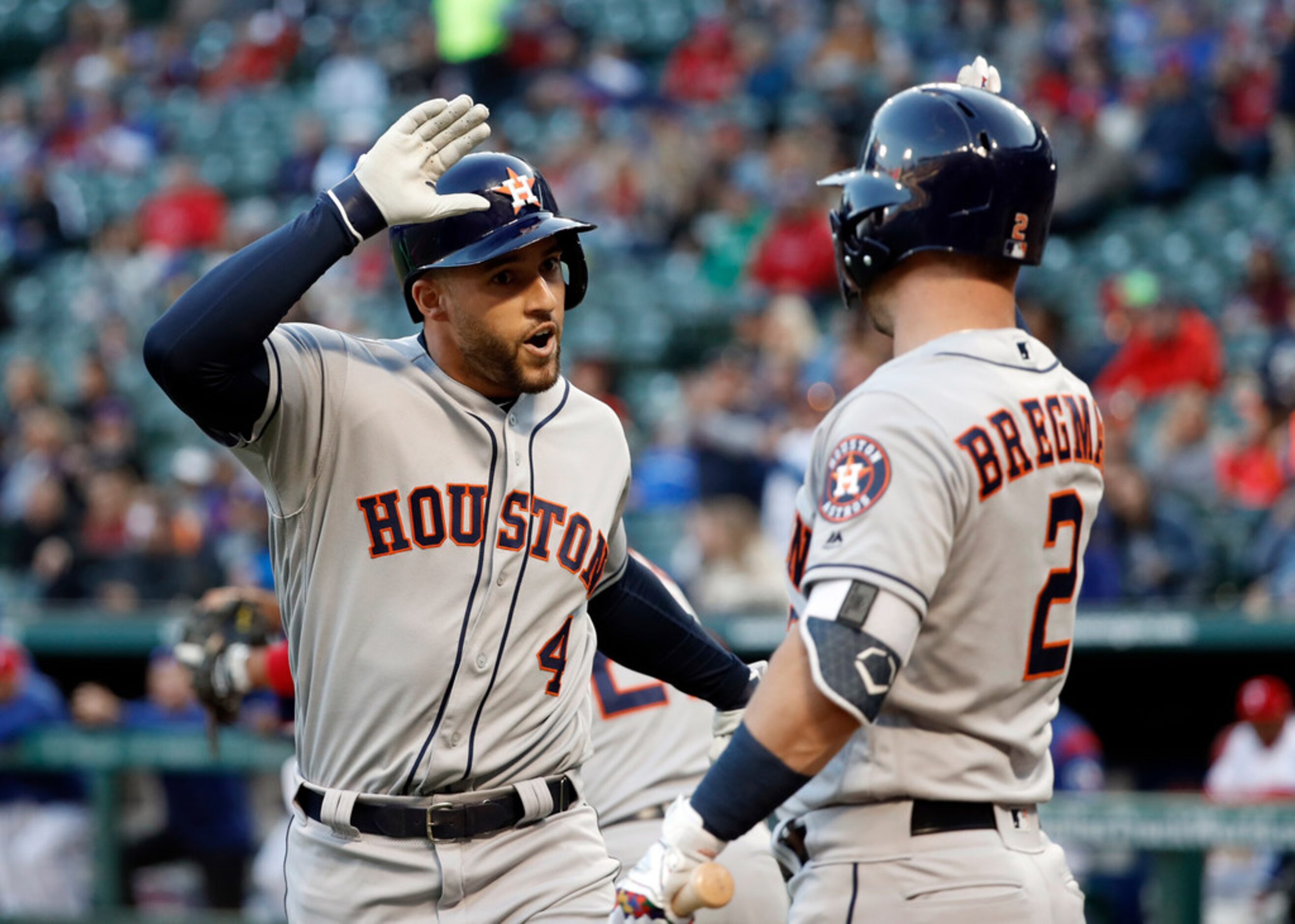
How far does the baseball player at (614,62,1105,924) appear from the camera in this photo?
7.32 ft

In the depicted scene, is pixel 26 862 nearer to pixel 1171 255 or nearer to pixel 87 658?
pixel 87 658

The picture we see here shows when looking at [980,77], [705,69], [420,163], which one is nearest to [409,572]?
[420,163]

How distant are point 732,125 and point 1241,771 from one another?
6691 millimetres

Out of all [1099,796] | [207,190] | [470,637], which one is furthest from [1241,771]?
[207,190]

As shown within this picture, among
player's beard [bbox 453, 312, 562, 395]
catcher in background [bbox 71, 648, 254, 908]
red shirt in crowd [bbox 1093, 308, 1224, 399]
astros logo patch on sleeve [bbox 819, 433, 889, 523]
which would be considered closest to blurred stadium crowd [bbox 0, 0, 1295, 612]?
red shirt in crowd [bbox 1093, 308, 1224, 399]

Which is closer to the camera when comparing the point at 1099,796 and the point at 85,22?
the point at 1099,796

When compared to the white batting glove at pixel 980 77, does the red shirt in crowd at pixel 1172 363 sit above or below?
below

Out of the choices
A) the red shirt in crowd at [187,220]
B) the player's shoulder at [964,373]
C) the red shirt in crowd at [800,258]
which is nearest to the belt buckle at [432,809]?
the player's shoulder at [964,373]

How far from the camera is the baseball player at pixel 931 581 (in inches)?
87.8

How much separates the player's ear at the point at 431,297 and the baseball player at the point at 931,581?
0.77 meters

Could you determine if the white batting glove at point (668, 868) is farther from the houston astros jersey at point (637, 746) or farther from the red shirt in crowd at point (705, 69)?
the red shirt in crowd at point (705, 69)

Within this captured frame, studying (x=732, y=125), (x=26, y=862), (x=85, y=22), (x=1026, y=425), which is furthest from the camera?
(x=85, y=22)

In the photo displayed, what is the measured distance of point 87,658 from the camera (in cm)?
856

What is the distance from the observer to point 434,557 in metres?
2.88
